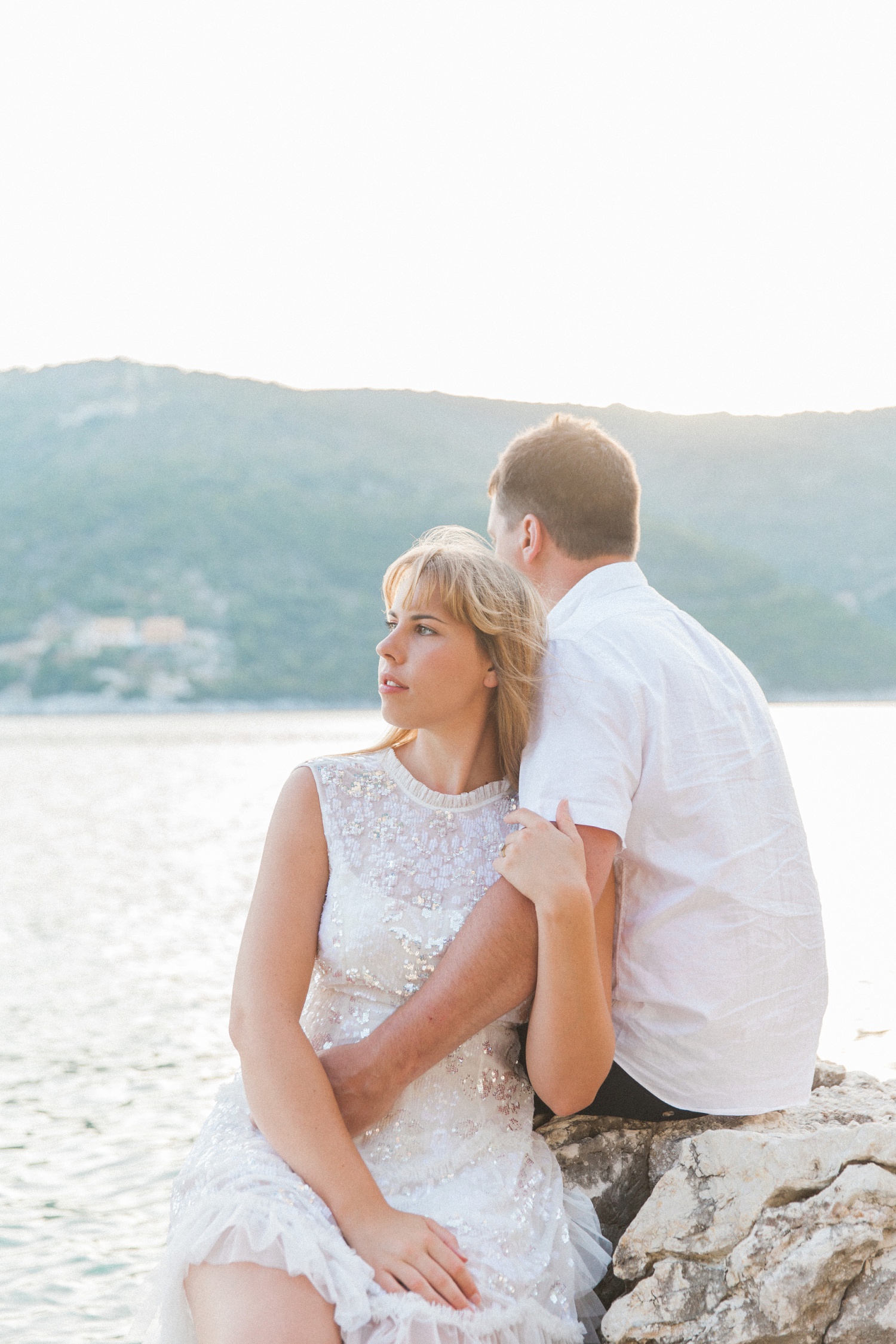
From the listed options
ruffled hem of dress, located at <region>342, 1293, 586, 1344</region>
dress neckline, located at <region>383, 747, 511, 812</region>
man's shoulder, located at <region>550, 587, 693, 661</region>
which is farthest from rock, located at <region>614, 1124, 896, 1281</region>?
man's shoulder, located at <region>550, 587, 693, 661</region>

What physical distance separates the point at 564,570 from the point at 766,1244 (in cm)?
124

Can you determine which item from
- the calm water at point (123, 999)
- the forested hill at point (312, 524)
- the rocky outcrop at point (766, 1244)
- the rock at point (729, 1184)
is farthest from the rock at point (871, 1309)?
the forested hill at point (312, 524)

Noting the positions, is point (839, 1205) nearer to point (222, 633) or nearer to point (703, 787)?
point (703, 787)

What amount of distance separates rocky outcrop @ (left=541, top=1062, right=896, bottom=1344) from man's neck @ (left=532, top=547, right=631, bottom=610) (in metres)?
1.04

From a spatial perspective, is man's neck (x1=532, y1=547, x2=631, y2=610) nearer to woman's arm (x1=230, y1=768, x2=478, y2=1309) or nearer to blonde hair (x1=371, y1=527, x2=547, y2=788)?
blonde hair (x1=371, y1=527, x2=547, y2=788)

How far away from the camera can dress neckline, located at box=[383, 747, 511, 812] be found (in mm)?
2264

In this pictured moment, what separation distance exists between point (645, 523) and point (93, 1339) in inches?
3729

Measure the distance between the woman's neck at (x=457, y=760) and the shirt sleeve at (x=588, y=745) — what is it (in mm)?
138

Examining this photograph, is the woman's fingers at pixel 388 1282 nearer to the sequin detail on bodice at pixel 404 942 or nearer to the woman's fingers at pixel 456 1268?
the woman's fingers at pixel 456 1268

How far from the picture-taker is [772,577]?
9519 centimetres

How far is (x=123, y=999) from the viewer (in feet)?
28.4

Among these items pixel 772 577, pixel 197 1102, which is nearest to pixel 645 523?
pixel 772 577

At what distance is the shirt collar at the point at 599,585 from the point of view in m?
2.41

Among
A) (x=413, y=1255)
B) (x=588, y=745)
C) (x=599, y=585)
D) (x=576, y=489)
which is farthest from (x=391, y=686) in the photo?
(x=413, y=1255)
